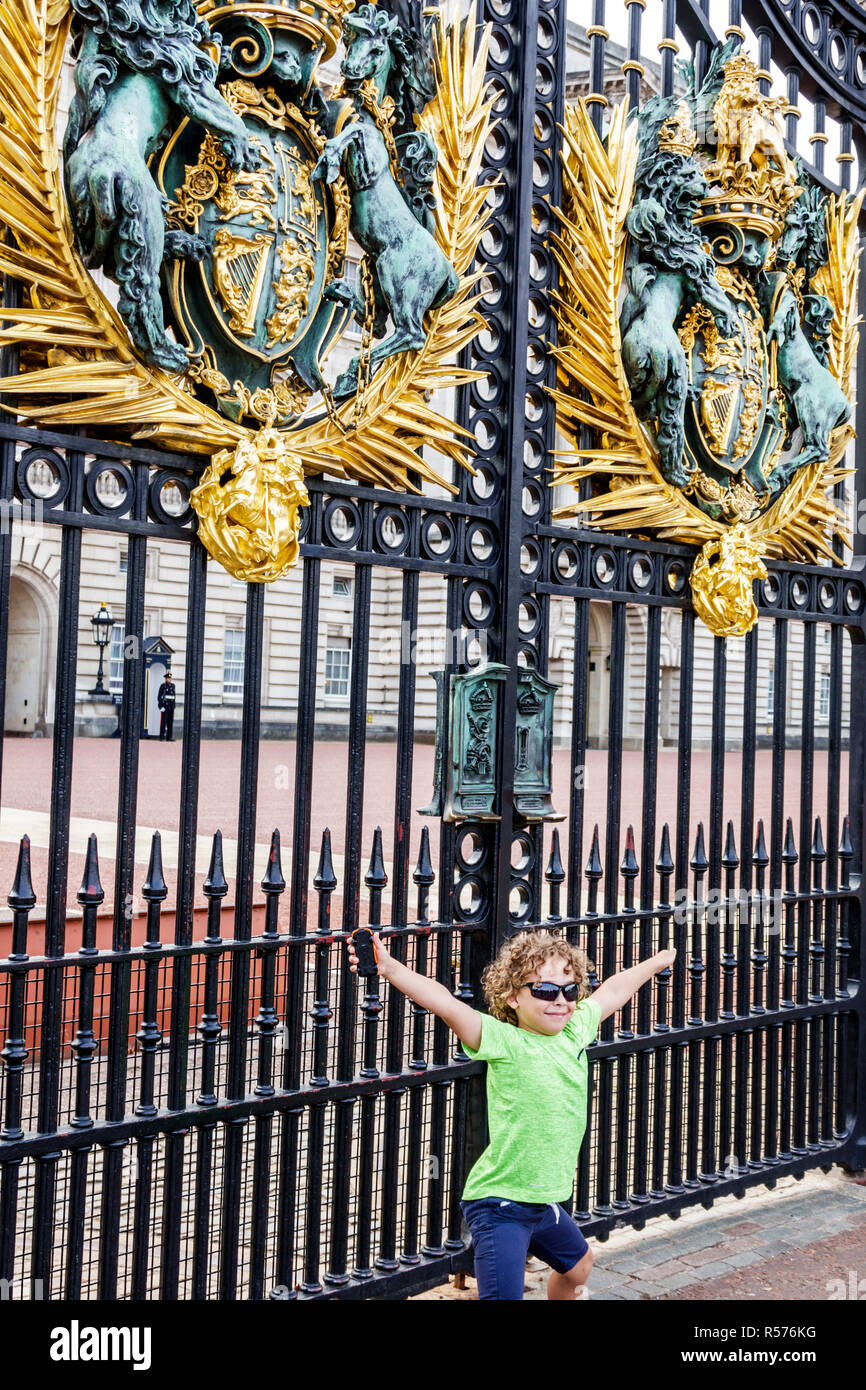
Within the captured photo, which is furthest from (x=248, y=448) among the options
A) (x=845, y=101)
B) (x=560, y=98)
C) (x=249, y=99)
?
(x=845, y=101)

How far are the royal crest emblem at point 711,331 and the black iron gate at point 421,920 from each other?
0.47ft

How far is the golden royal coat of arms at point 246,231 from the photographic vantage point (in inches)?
127

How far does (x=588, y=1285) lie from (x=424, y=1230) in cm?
59

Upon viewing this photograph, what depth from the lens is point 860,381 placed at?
20.0ft

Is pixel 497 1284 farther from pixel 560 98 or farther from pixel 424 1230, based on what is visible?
pixel 560 98

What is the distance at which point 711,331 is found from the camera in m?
5.12

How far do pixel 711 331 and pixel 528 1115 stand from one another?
3252 mm

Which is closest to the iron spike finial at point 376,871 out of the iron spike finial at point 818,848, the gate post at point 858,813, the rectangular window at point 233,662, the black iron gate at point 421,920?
the black iron gate at point 421,920

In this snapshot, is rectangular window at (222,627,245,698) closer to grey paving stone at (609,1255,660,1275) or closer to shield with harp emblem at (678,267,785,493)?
shield with harp emblem at (678,267,785,493)

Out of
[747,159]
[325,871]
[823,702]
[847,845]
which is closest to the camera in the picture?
[325,871]

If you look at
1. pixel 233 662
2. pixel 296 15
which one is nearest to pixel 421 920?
pixel 296 15

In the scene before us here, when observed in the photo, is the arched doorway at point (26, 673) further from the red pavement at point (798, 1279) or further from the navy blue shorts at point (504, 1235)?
the navy blue shorts at point (504, 1235)

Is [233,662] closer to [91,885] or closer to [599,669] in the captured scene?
[599,669]

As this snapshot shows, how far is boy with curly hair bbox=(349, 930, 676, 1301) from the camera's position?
10.3ft
